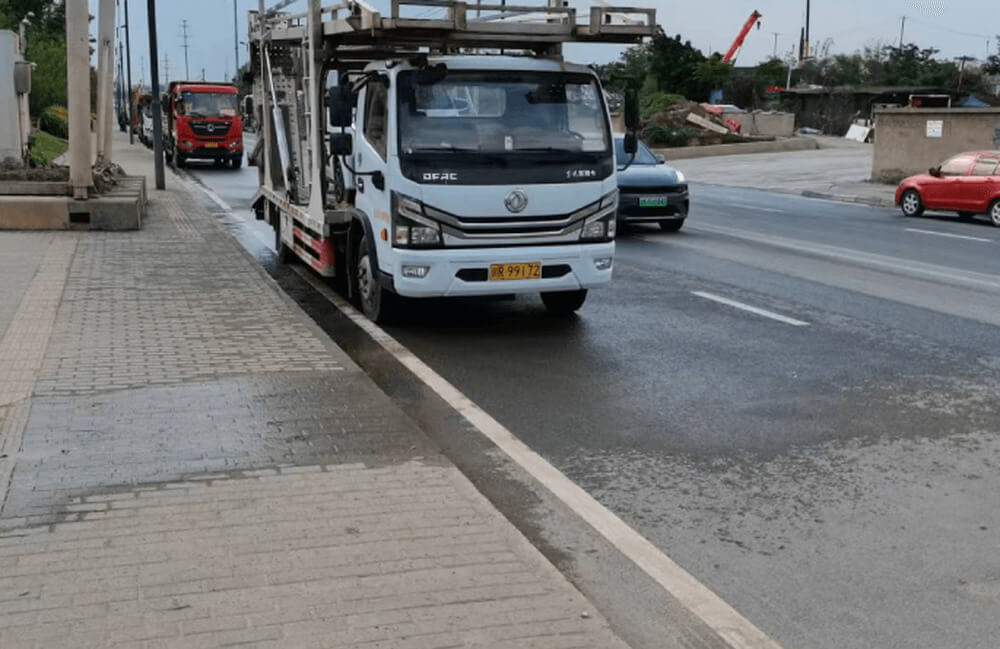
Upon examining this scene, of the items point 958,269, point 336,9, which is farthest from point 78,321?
point 958,269

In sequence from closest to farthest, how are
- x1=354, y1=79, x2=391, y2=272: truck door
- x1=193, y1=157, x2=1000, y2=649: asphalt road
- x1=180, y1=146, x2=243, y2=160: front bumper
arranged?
x1=193, y1=157, x2=1000, y2=649: asphalt road
x1=354, y1=79, x2=391, y2=272: truck door
x1=180, y1=146, x2=243, y2=160: front bumper

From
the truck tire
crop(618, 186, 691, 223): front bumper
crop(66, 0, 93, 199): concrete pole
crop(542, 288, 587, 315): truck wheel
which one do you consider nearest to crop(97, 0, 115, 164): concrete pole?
crop(66, 0, 93, 199): concrete pole

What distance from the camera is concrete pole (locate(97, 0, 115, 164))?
23.3 m

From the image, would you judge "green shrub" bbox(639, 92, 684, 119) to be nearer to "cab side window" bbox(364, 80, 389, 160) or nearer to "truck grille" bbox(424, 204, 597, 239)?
"cab side window" bbox(364, 80, 389, 160)

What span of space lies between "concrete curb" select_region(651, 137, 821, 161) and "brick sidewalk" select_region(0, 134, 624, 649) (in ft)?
137

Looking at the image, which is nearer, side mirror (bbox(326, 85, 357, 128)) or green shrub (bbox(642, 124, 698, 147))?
side mirror (bbox(326, 85, 357, 128))

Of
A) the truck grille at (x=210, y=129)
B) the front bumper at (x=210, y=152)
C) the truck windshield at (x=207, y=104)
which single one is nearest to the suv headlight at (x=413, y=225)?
the front bumper at (x=210, y=152)

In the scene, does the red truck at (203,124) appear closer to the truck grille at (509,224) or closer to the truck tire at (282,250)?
the truck tire at (282,250)

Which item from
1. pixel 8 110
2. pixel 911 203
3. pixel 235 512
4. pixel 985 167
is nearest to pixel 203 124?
pixel 8 110

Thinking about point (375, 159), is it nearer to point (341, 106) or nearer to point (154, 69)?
point (341, 106)

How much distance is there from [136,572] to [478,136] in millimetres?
5596

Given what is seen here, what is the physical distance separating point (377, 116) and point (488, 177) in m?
1.28

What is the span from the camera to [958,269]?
14609 mm

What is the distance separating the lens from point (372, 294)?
10.2m
